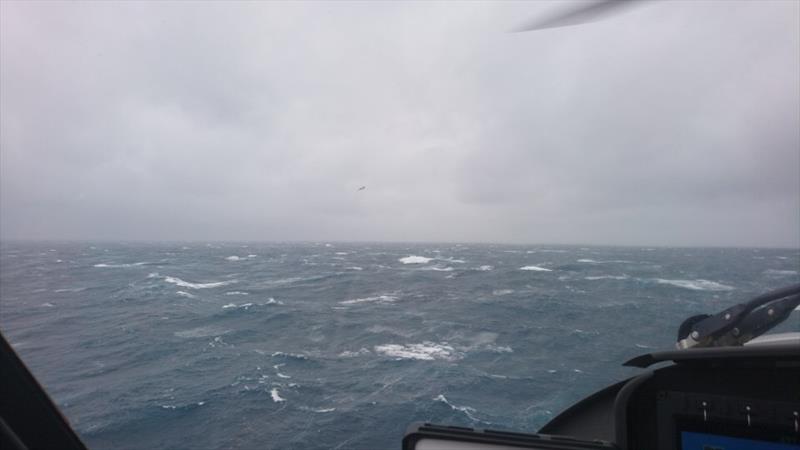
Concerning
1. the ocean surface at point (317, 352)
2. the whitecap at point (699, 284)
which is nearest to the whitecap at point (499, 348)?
the ocean surface at point (317, 352)

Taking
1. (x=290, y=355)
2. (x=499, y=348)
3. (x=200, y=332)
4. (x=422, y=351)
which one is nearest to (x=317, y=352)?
(x=290, y=355)

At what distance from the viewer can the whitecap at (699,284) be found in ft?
90.1

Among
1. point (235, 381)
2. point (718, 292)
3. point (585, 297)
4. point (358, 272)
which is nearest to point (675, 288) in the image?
point (718, 292)

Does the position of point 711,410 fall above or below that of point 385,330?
above

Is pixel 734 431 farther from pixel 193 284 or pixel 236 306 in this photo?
pixel 193 284

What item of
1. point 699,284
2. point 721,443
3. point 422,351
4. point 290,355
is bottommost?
point 290,355

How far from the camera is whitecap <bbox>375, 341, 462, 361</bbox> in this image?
13.2 meters

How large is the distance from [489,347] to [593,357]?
3428 millimetres

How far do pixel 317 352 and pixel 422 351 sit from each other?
150 inches

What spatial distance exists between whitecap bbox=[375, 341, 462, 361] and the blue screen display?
1163 cm

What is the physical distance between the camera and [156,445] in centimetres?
762

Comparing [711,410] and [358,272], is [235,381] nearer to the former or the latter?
[711,410]

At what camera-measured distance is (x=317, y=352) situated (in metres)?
14.4

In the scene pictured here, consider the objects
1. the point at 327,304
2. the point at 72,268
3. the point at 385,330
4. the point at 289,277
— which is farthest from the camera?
the point at 289,277
